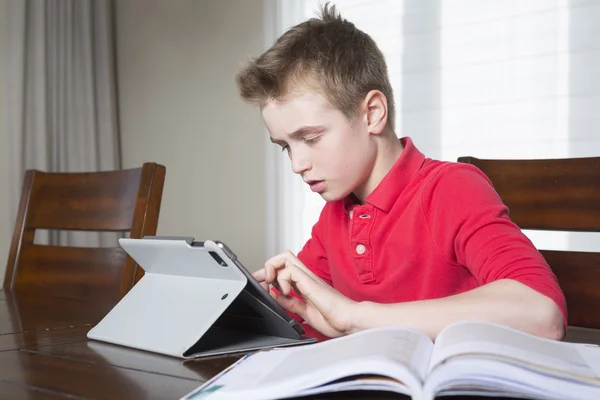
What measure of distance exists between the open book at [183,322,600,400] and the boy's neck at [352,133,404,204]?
551 millimetres

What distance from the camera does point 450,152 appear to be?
261 cm

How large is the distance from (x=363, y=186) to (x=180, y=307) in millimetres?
434

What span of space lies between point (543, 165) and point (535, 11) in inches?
53.1

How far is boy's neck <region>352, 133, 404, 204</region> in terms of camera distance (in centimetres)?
118

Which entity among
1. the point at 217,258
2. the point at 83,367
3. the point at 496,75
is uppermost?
the point at 496,75

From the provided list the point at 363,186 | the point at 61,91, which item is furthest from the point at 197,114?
the point at 363,186

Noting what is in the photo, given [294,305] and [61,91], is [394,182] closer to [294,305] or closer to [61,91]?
[294,305]

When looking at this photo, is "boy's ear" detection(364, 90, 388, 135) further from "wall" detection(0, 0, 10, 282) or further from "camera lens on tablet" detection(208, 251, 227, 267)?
"wall" detection(0, 0, 10, 282)

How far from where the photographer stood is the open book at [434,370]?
53 centimetres

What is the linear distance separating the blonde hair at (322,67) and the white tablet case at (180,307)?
1.08ft

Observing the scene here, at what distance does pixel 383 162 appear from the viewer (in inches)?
46.4

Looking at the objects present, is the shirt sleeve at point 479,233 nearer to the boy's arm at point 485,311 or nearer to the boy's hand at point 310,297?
the boy's arm at point 485,311

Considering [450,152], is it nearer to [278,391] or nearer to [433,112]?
[433,112]

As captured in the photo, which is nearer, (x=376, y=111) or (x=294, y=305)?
(x=294, y=305)
